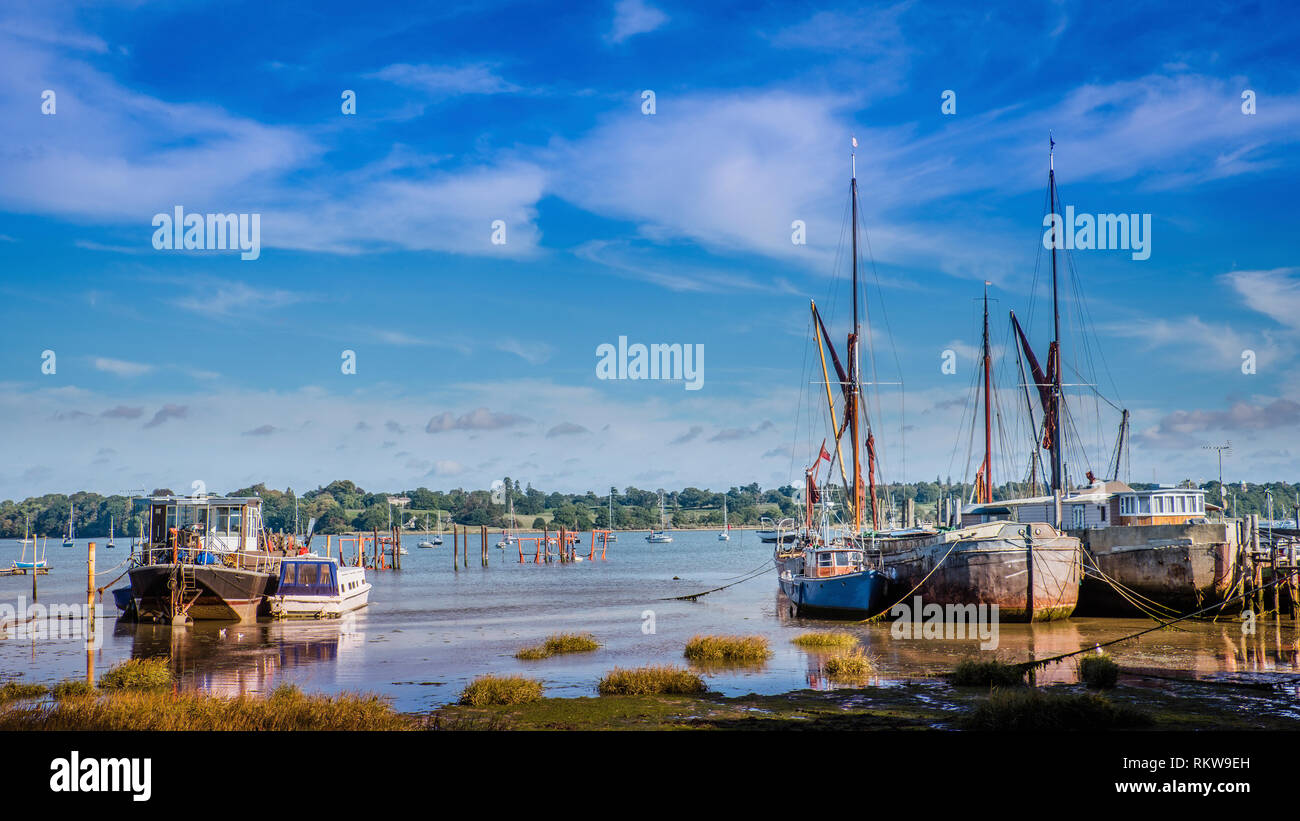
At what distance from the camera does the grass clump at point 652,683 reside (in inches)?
909

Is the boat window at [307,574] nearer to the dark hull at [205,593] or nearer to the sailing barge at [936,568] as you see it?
the dark hull at [205,593]

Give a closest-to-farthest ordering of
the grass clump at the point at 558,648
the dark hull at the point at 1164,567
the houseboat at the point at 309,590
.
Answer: the grass clump at the point at 558,648 < the dark hull at the point at 1164,567 < the houseboat at the point at 309,590

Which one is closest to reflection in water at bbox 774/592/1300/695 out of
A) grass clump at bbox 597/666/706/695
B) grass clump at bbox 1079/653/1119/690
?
grass clump at bbox 1079/653/1119/690

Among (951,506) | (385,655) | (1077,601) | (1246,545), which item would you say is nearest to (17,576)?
(385,655)

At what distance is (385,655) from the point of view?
34.3m

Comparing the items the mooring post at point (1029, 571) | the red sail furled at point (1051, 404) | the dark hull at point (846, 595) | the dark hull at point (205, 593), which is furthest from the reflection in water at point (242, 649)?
the red sail furled at point (1051, 404)

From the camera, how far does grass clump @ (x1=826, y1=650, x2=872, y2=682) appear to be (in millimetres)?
25750

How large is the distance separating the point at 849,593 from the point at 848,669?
18887 mm

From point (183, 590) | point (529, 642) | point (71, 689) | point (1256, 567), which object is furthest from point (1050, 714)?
point (183, 590)

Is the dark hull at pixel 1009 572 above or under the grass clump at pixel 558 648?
above

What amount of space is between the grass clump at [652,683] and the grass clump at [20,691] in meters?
14.0

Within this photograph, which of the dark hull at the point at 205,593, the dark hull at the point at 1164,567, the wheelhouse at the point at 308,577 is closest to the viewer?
the dark hull at the point at 1164,567
